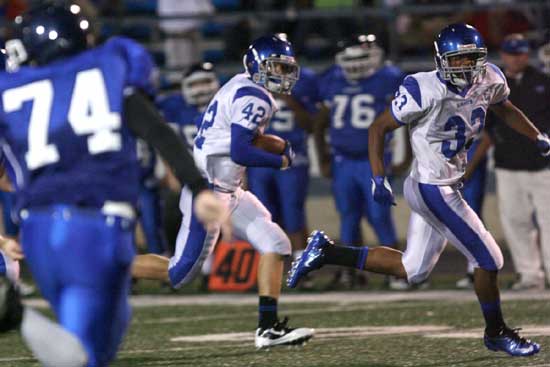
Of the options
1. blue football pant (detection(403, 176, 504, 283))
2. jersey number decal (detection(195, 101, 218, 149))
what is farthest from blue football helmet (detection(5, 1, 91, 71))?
jersey number decal (detection(195, 101, 218, 149))

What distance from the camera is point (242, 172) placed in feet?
23.1

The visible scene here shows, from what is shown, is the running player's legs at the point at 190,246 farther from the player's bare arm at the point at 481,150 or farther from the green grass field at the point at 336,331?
the player's bare arm at the point at 481,150

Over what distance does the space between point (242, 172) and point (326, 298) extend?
2196 mm

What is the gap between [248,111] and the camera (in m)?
6.78

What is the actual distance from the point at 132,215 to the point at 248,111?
2.83m

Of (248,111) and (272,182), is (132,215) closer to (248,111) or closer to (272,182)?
(248,111)

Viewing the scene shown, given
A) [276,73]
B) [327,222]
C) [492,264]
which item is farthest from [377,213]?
[492,264]

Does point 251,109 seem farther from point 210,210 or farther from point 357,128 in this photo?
point 210,210

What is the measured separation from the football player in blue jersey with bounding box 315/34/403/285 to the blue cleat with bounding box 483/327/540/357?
3410 millimetres

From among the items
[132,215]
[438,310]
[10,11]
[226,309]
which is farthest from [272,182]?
[132,215]

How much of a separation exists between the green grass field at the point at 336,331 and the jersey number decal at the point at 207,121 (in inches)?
40.1

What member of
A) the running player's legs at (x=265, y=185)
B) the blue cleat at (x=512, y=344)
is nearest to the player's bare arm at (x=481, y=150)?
the running player's legs at (x=265, y=185)

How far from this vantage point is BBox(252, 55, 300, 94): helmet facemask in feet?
23.2

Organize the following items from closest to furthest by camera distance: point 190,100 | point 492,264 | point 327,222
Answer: point 492,264, point 190,100, point 327,222
